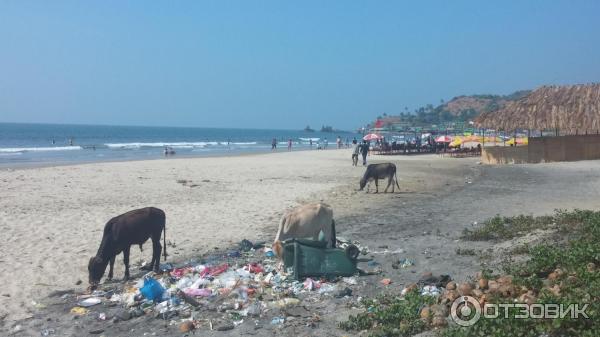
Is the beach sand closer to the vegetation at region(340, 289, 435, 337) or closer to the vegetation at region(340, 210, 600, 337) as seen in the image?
the vegetation at region(340, 289, 435, 337)

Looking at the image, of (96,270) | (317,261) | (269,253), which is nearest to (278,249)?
(317,261)

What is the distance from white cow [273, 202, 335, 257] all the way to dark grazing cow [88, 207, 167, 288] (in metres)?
1.91

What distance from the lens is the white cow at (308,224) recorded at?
8.95 m

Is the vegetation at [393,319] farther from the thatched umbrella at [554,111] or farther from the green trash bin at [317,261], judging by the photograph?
the thatched umbrella at [554,111]

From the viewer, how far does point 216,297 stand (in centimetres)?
733

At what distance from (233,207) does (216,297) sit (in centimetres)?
801

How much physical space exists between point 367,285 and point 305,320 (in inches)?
57.9

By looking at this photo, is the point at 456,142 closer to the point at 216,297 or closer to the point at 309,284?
the point at 309,284

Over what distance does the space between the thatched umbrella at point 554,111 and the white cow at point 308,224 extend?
872 inches

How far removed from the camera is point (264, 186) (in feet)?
67.2

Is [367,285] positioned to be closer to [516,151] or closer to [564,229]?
[564,229]

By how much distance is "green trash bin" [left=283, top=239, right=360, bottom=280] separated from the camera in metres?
7.88

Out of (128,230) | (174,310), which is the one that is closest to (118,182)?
(128,230)

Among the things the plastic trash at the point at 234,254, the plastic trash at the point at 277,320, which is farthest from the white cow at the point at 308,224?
the plastic trash at the point at 277,320
